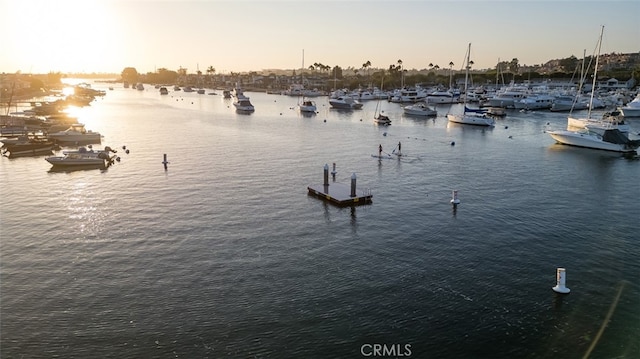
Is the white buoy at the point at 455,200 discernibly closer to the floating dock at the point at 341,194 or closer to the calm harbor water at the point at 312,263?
the calm harbor water at the point at 312,263

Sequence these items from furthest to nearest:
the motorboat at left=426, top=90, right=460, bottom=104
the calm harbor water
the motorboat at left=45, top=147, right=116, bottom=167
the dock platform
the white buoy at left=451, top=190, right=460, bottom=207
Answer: the motorboat at left=426, top=90, right=460, bottom=104 → the motorboat at left=45, top=147, right=116, bottom=167 → the white buoy at left=451, top=190, right=460, bottom=207 → the dock platform → the calm harbor water

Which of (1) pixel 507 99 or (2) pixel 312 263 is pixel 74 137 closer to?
(2) pixel 312 263

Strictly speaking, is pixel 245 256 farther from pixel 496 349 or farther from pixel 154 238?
pixel 496 349

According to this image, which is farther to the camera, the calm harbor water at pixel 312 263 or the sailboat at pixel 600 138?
the sailboat at pixel 600 138

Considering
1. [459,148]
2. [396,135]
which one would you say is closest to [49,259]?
[459,148]

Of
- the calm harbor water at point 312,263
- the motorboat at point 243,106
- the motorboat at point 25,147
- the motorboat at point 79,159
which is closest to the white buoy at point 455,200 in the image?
the calm harbor water at point 312,263

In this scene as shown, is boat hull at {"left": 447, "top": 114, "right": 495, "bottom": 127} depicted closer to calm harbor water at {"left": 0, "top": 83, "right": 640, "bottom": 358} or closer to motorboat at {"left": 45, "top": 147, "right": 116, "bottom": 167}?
calm harbor water at {"left": 0, "top": 83, "right": 640, "bottom": 358}

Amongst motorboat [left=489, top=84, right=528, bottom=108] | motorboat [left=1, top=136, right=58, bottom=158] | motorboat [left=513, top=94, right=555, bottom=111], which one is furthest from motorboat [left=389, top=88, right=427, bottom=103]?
motorboat [left=1, top=136, right=58, bottom=158]
